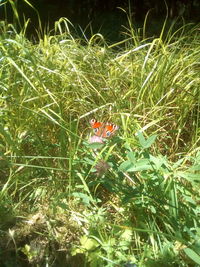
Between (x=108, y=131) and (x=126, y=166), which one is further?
(x=108, y=131)

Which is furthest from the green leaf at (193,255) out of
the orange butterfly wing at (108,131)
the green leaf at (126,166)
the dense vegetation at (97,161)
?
the orange butterfly wing at (108,131)

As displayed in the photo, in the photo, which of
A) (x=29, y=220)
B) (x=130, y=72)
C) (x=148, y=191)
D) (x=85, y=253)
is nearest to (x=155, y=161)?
(x=148, y=191)

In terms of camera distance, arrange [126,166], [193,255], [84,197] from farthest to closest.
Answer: [84,197] → [126,166] → [193,255]

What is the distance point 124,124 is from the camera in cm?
192

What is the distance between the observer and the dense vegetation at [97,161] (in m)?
1.61

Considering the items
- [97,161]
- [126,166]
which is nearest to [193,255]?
[126,166]

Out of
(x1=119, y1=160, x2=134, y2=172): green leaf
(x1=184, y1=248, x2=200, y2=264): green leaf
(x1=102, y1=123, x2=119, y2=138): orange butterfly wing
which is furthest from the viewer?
(x1=102, y1=123, x2=119, y2=138): orange butterfly wing

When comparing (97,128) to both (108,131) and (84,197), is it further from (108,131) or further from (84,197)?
(84,197)

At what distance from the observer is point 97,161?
174 centimetres

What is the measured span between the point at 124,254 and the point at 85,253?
0.16m

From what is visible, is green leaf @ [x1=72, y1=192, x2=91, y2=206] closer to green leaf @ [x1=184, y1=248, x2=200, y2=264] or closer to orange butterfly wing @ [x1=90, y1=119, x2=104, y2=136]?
orange butterfly wing @ [x1=90, y1=119, x2=104, y2=136]

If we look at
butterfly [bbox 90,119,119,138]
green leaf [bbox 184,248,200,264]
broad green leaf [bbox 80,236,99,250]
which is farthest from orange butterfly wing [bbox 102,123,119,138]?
green leaf [bbox 184,248,200,264]

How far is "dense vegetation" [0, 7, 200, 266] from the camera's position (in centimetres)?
161

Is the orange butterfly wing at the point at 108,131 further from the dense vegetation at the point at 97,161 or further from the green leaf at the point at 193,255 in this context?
the green leaf at the point at 193,255
